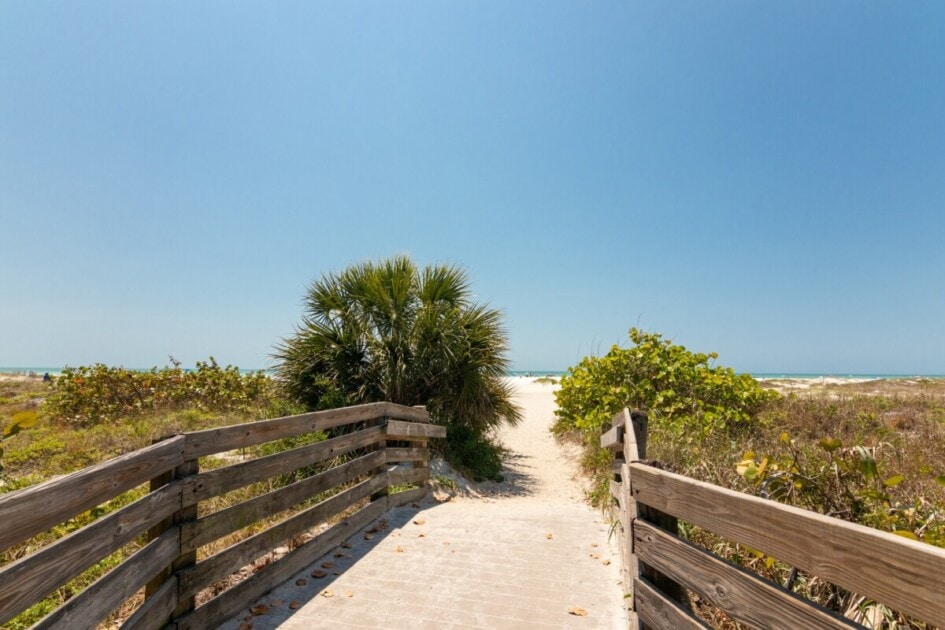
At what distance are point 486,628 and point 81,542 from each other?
2443mm

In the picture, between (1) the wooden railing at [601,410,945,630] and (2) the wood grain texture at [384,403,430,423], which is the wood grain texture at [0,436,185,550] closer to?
(1) the wooden railing at [601,410,945,630]

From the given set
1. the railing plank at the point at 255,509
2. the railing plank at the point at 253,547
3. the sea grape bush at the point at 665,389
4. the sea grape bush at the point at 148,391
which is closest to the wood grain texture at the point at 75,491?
the railing plank at the point at 255,509

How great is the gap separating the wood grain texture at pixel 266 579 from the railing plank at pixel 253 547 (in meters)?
0.13

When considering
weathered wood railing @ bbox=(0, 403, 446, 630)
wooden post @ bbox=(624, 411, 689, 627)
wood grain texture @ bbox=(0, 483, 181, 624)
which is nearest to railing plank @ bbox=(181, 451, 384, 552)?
weathered wood railing @ bbox=(0, 403, 446, 630)

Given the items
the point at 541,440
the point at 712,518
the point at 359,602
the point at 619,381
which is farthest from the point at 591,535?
the point at 541,440

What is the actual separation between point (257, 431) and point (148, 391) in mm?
12659

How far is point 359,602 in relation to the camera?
3744mm

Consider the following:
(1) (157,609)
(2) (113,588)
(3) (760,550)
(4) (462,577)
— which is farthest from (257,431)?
(3) (760,550)

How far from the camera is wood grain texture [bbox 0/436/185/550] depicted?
185 cm

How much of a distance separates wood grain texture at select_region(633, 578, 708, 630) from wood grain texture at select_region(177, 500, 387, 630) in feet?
8.62

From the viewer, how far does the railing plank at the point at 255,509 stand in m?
3.16

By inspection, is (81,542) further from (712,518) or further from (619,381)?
(619,381)

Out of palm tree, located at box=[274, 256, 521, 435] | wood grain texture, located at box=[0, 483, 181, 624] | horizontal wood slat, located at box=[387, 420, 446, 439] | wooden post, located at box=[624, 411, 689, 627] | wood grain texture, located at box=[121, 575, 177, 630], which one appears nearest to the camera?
wood grain texture, located at box=[0, 483, 181, 624]

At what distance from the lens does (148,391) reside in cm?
1399
